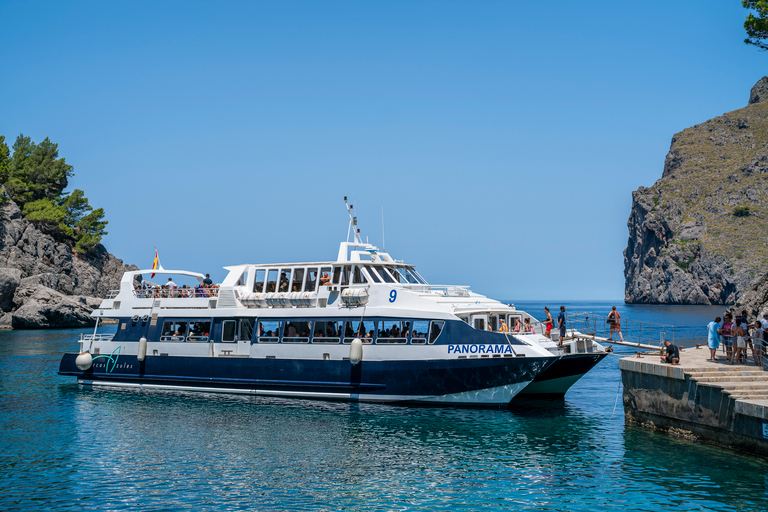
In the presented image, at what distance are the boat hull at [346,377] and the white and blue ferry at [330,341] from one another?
0.04 metres

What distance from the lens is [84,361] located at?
28.8 metres

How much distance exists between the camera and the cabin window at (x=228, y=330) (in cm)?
2638

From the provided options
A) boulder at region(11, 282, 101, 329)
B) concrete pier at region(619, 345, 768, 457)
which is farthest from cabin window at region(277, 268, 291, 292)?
boulder at region(11, 282, 101, 329)

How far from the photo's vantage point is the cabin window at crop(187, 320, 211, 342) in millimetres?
26938

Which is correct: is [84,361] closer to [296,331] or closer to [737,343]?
[296,331]

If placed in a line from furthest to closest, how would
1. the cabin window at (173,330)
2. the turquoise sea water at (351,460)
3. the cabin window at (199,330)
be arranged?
the cabin window at (173,330), the cabin window at (199,330), the turquoise sea water at (351,460)

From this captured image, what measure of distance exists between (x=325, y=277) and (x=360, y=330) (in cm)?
281

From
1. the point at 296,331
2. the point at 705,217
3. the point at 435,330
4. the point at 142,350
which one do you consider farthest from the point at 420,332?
the point at 705,217

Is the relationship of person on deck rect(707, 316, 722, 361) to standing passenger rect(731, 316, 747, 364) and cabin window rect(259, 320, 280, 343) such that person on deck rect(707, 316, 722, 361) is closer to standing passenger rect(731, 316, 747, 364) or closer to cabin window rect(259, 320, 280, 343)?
standing passenger rect(731, 316, 747, 364)

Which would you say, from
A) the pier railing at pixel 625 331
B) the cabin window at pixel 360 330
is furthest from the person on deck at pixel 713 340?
the cabin window at pixel 360 330

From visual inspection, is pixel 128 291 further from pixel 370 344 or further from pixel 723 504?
pixel 723 504

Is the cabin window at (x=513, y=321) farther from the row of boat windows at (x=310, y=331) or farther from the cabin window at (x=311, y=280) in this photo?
the cabin window at (x=311, y=280)

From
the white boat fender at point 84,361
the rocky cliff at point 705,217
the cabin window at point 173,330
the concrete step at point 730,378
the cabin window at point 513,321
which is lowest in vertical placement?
the white boat fender at point 84,361

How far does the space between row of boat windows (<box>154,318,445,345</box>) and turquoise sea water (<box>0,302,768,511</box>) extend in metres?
2.45
